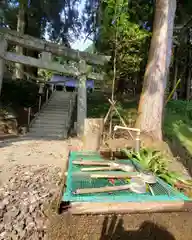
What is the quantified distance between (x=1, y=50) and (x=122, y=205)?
621 centimetres

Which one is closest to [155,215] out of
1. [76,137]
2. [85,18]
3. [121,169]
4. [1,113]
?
[121,169]

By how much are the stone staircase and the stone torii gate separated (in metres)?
0.83

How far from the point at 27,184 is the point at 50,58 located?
207 inches

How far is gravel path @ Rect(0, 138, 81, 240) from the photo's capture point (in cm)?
242

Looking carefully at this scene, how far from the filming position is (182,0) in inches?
354

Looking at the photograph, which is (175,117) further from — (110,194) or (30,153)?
(110,194)

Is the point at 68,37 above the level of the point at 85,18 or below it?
below

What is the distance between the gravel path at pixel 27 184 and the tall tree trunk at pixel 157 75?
2451mm

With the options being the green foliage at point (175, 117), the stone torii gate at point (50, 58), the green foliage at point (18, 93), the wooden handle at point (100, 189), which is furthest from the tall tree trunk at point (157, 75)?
the green foliage at point (18, 93)

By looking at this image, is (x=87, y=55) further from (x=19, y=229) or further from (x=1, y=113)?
(x=19, y=229)

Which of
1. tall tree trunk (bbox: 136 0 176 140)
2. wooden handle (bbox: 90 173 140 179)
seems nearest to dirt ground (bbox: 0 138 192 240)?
wooden handle (bbox: 90 173 140 179)

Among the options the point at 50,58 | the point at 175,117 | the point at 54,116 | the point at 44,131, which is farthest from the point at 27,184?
the point at 175,117

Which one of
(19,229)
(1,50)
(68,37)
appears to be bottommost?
(19,229)

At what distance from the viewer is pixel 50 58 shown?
758 cm
